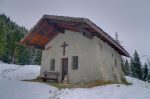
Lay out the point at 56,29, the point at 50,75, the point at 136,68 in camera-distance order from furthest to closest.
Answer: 1. the point at 136,68
2. the point at 56,29
3. the point at 50,75

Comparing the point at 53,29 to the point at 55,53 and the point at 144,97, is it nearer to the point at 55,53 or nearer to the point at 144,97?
the point at 55,53

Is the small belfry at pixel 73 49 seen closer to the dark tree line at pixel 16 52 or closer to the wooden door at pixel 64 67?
the wooden door at pixel 64 67

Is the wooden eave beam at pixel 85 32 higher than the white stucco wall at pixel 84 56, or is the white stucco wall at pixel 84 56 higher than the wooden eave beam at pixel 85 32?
the wooden eave beam at pixel 85 32

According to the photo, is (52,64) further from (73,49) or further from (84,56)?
(84,56)

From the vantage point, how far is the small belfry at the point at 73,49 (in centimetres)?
1582

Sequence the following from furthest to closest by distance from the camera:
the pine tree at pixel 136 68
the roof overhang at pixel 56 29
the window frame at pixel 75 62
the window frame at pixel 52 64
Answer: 1. the pine tree at pixel 136 68
2. the window frame at pixel 52 64
3. the window frame at pixel 75 62
4. the roof overhang at pixel 56 29

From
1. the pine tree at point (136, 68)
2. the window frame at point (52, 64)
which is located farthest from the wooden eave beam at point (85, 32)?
the pine tree at point (136, 68)

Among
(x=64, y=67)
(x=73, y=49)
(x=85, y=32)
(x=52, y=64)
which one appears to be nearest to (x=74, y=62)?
(x=73, y=49)

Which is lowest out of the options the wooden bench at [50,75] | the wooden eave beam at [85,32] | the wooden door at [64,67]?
the wooden bench at [50,75]

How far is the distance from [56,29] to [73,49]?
317 centimetres

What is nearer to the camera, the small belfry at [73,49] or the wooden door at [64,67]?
the small belfry at [73,49]

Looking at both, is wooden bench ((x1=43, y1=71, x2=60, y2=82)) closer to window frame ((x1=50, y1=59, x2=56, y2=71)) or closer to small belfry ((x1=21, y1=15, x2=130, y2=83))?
small belfry ((x1=21, y1=15, x2=130, y2=83))

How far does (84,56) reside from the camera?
16.7 m

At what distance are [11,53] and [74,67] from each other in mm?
36845
